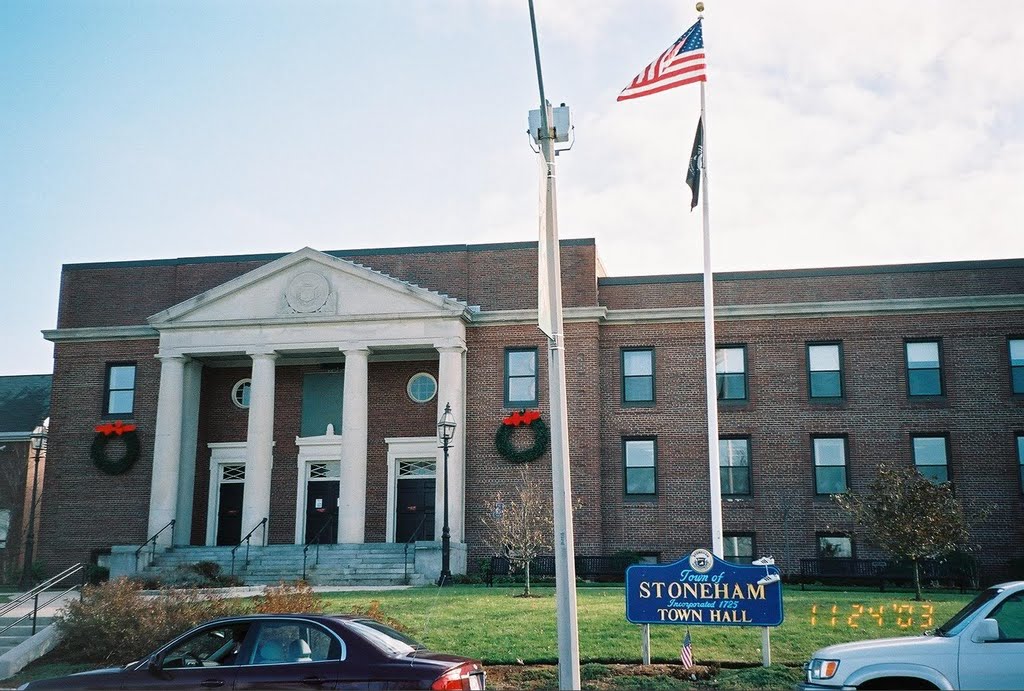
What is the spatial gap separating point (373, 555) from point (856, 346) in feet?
56.8

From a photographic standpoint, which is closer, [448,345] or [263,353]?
[448,345]

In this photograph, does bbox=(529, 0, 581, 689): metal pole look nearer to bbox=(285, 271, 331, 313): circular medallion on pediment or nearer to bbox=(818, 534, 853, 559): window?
bbox=(285, 271, 331, 313): circular medallion on pediment

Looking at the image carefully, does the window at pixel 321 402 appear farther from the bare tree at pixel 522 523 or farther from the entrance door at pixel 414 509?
the bare tree at pixel 522 523

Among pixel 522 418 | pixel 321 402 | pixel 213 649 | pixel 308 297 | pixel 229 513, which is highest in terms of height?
pixel 308 297

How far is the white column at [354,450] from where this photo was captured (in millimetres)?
31453

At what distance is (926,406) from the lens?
32.7 meters

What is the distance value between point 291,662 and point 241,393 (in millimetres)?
26864

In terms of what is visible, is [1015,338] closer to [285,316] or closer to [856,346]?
[856,346]

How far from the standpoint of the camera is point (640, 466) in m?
33.5

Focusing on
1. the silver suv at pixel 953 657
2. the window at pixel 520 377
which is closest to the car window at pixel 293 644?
the silver suv at pixel 953 657

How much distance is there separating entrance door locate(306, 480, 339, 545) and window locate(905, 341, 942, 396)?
788 inches

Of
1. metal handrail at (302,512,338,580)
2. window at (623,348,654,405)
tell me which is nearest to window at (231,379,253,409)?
metal handrail at (302,512,338,580)

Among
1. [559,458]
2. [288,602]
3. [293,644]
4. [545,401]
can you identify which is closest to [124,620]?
[288,602]

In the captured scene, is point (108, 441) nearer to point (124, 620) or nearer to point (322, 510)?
point (322, 510)
